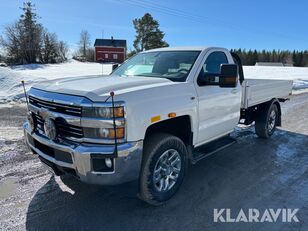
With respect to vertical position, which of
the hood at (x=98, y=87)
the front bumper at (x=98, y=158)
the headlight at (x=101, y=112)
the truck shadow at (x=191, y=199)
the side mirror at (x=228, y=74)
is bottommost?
the truck shadow at (x=191, y=199)

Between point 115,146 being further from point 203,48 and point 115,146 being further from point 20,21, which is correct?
point 20,21

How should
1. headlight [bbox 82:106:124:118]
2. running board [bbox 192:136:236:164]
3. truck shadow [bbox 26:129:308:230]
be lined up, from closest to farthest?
headlight [bbox 82:106:124:118] < truck shadow [bbox 26:129:308:230] < running board [bbox 192:136:236:164]

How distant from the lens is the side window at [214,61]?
4219 millimetres

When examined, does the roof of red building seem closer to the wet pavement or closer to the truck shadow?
the wet pavement

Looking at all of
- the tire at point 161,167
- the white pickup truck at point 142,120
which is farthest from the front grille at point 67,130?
the tire at point 161,167

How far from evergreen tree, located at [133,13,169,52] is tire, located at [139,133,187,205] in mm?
55633

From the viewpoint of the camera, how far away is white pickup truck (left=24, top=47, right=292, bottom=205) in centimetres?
281

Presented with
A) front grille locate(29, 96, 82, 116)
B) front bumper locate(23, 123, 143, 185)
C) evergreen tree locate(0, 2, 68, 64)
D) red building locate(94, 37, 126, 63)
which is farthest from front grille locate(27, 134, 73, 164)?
red building locate(94, 37, 126, 63)

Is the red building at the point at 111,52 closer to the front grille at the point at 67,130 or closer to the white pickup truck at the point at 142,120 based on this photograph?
the white pickup truck at the point at 142,120

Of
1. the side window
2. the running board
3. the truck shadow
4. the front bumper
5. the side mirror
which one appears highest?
the side window

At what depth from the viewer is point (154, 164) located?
3240mm

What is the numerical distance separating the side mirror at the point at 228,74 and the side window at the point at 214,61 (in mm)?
407

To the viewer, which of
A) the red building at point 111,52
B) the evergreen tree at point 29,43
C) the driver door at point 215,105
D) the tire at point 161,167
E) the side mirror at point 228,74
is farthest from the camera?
the red building at point 111,52

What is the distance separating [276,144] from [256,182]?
2.17 m
